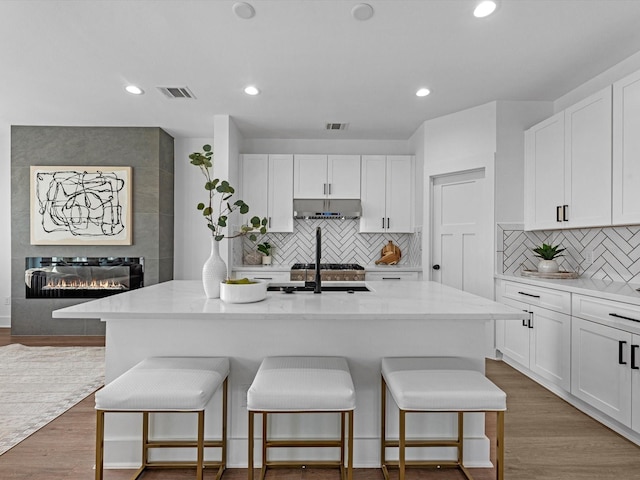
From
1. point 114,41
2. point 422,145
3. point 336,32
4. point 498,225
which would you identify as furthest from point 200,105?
point 498,225

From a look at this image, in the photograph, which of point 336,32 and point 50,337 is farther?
point 50,337

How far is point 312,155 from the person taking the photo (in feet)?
16.3

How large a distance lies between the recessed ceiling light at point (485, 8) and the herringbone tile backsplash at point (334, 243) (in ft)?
10.4

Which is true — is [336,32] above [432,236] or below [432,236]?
above

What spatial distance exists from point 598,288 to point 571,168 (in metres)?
1.07

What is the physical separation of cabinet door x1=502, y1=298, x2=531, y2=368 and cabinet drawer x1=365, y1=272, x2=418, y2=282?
1202mm

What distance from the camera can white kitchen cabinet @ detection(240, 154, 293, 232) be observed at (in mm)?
4949

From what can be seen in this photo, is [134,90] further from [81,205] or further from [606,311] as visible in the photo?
[606,311]

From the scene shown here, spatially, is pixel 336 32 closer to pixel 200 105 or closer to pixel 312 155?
pixel 200 105

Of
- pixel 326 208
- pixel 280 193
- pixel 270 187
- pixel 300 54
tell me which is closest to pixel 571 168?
pixel 300 54

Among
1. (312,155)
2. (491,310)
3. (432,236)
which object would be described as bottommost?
(491,310)

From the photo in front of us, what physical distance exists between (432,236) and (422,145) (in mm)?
1108

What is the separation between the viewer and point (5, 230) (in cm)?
519

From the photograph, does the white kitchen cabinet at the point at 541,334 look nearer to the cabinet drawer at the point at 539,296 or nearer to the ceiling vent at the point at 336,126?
the cabinet drawer at the point at 539,296
